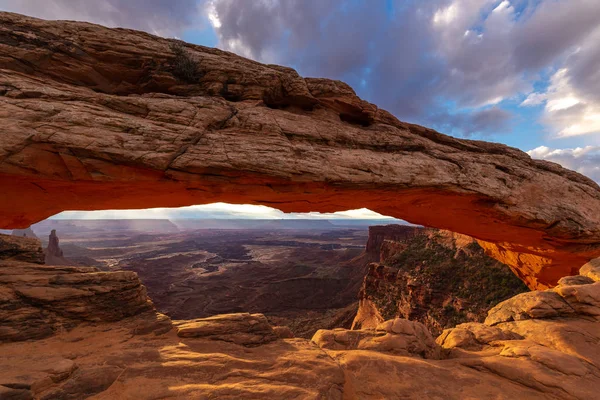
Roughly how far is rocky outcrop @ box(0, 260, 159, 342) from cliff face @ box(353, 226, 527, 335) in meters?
26.8

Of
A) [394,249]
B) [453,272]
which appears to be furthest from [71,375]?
[394,249]

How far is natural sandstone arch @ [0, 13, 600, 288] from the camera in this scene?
9133 mm

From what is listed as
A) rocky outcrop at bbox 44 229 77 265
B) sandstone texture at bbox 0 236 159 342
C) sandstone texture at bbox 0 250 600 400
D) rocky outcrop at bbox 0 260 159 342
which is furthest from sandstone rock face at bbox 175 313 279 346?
rocky outcrop at bbox 44 229 77 265

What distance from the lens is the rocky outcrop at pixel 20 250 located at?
→ 32.3 feet

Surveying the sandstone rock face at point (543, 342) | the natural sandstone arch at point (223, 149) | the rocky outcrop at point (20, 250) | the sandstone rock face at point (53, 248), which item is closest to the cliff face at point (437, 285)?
the natural sandstone arch at point (223, 149)

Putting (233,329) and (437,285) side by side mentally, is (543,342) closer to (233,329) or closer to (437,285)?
(233,329)

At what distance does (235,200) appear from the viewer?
43.7 ft

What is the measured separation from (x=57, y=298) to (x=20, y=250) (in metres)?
3.47

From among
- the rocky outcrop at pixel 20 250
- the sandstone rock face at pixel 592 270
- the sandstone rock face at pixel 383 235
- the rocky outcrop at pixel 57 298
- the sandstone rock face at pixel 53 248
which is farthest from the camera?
the sandstone rock face at pixel 383 235

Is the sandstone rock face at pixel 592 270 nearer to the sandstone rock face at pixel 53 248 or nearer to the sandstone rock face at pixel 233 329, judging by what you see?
the sandstone rock face at pixel 233 329

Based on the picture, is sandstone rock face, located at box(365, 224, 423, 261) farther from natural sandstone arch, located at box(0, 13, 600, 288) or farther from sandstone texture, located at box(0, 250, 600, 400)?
sandstone texture, located at box(0, 250, 600, 400)

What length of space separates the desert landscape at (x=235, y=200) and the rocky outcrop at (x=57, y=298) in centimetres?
5

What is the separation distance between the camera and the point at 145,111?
10.4 m

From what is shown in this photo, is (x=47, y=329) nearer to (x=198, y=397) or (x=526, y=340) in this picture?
(x=198, y=397)
